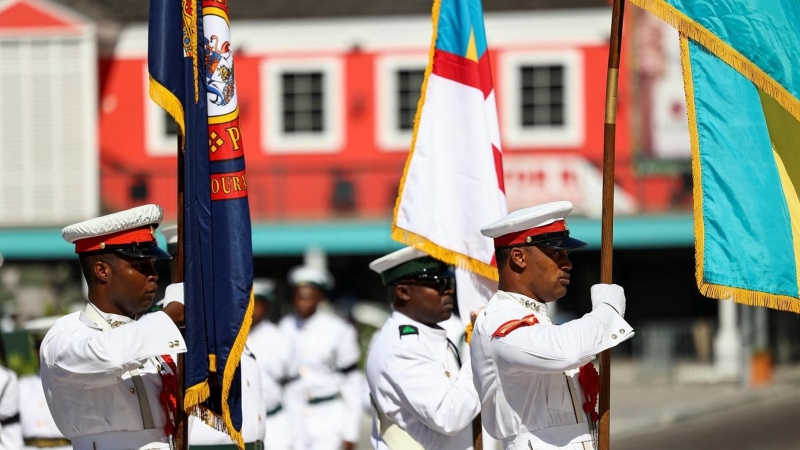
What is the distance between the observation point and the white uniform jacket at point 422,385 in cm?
672

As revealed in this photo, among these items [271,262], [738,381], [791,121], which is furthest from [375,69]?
Answer: [791,121]

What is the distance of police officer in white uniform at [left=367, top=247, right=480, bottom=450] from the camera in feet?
22.2

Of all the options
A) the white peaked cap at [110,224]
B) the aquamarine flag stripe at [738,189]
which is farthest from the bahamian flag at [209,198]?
the aquamarine flag stripe at [738,189]

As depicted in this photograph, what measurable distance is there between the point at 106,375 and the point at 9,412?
348 cm

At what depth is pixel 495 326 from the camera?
5578 millimetres

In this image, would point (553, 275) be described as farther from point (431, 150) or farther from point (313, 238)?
point (313, 238)

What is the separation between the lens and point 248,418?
761cm

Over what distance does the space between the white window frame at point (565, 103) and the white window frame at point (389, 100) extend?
65.6 inches

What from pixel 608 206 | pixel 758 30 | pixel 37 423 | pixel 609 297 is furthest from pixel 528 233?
pixel 37 423

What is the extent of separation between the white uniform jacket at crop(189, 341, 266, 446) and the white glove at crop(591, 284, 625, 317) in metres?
2.66

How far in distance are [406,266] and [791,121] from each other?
2413 millimetres

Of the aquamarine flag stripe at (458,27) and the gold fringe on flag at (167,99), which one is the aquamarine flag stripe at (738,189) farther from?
the gold fringe on flag at (167,99)

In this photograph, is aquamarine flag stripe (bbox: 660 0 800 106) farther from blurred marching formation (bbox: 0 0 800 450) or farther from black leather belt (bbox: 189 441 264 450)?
black leather belt (bbox: 189 441 264 450)

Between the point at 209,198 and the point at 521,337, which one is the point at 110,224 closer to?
the point at 209,198
